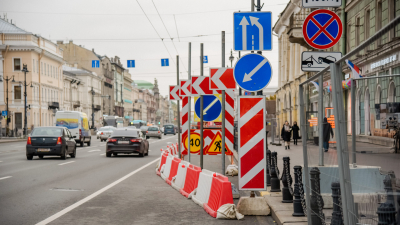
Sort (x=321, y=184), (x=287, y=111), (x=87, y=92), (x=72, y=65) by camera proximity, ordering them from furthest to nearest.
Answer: (x=72, y=65) → (x=87, y=92) → (x=287, y=111) → (x=321, y=184)

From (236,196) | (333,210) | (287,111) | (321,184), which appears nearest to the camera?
(333,210)

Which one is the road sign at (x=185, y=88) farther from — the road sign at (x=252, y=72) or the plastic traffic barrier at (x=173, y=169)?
the road sign at (x=252, y=72)

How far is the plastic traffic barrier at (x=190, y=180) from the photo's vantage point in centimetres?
1078

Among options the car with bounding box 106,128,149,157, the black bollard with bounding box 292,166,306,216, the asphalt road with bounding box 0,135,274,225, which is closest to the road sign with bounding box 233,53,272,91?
the black bollard with bounding box 292,166,306,216

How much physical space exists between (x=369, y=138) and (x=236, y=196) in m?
7.23

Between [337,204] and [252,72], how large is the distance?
444 cm

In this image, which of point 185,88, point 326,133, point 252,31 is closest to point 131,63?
point 185,88

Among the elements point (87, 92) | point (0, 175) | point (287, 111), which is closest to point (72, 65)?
point (87, 92)

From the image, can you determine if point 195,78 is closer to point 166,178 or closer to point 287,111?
point 166,178

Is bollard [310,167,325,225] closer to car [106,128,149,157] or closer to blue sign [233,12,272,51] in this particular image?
blue sign [233,12,272,51]

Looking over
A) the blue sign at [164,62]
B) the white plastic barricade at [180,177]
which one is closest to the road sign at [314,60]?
the white plastic barricade at [180,177]

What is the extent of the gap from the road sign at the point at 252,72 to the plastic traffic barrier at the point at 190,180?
2.31 m

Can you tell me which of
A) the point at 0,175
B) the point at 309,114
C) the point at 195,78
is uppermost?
the point at 195,78

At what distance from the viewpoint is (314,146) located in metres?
6.12
